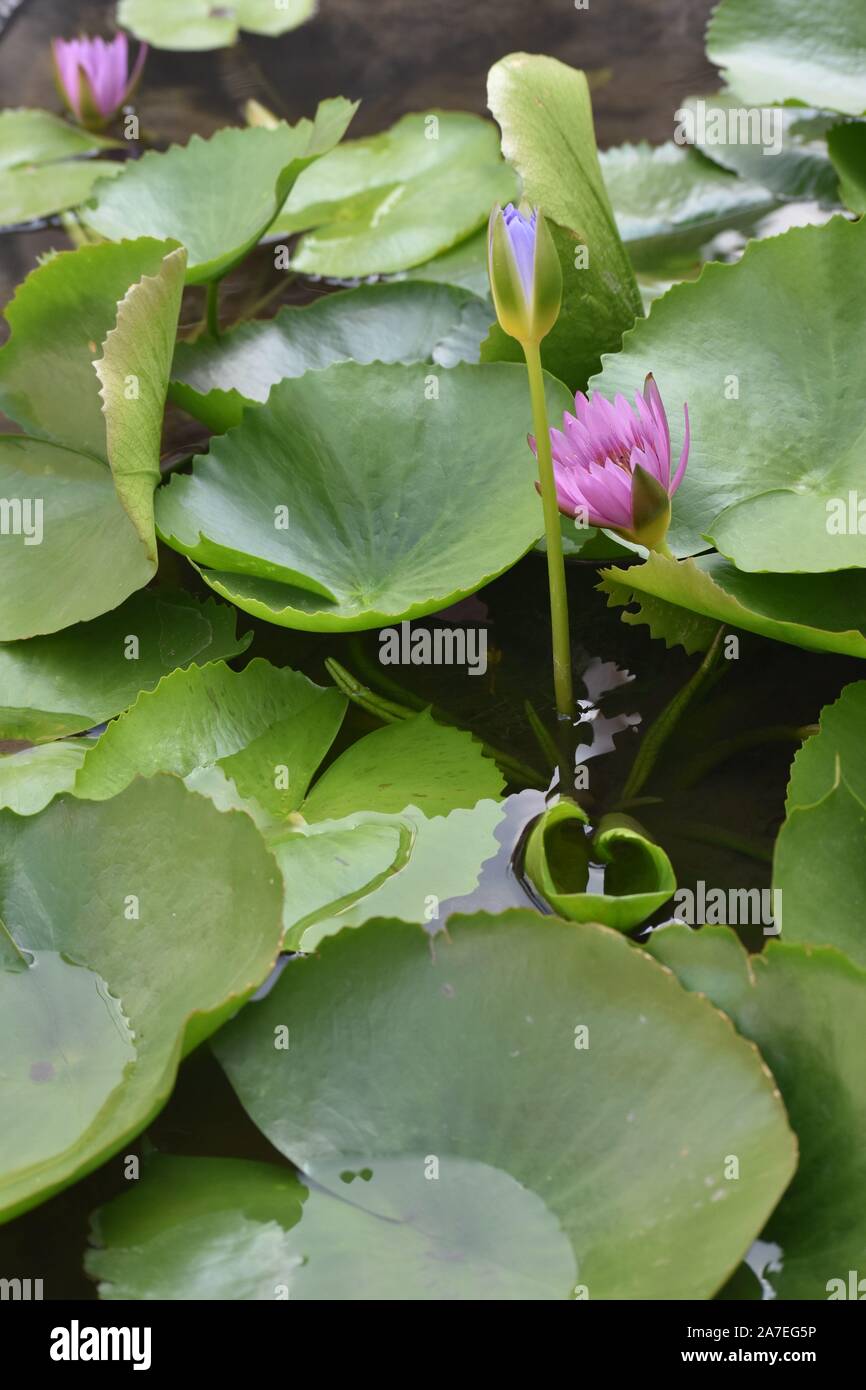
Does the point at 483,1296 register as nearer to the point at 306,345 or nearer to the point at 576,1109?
the point at 576,1109

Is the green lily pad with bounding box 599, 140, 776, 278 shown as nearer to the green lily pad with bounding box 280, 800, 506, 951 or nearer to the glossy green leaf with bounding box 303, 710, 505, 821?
the glossy green leaf with bounding box 303, 710, 505, 821

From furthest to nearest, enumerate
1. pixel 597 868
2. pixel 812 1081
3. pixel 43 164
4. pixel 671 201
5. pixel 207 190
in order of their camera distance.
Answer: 1. pixel 43 164
2. pixel 671 201
3. pixel 207 190
4. pixel 597 868
5. pixel 812 1081

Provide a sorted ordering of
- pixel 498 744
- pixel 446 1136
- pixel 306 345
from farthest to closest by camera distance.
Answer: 1. pixel 306 345
2. pixel 498 744
3. pixel 446 1136

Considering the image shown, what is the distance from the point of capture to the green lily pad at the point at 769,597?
102 cm

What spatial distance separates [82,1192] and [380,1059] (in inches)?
9.0

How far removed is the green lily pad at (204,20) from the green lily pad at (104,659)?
156cm

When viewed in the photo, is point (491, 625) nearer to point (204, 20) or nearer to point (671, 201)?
point (671, 201)

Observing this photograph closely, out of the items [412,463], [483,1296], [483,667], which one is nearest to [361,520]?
[412,463]

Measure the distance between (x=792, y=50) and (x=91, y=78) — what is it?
45.5 inches

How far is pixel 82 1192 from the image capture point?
883 millimetres

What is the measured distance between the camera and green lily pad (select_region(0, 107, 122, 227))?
200 centimetres

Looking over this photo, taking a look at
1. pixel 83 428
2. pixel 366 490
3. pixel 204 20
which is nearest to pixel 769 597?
pixel 366 490

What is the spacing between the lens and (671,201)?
185 centimetres
